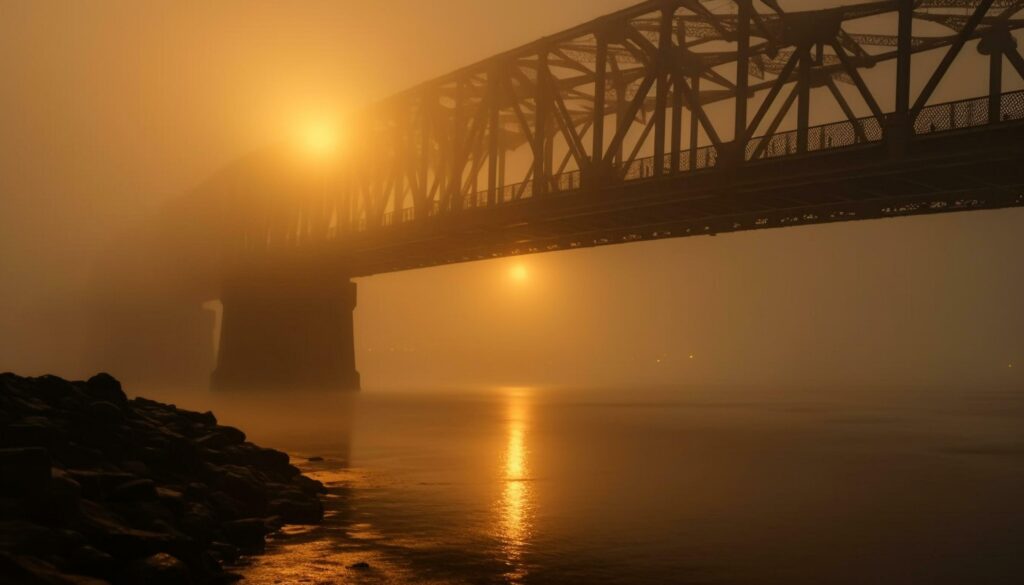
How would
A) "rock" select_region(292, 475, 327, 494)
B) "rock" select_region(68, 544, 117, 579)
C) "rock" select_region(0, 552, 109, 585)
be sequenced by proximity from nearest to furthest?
1. "rock" select_region(0, 552, 109, 585)
2. "rock" select_region(68, 544, 117, 579)
3. "rock" select_region(292, 475, 327, 494)

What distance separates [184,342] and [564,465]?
4687 inches

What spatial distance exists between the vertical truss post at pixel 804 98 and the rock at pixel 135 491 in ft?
114

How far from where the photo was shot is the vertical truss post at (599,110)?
57.9 m

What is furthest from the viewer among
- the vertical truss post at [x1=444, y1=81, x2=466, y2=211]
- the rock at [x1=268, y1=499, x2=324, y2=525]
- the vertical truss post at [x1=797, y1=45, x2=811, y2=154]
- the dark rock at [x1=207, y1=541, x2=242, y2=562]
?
the vertical truss post at [x1=444, y1=81, x2=466, y2=211]

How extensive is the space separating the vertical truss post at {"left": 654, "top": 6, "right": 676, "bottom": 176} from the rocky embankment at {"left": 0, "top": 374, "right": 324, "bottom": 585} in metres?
28.5

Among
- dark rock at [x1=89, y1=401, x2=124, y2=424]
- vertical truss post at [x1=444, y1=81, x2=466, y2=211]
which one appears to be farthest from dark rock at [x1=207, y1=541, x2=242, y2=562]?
vertical truss post at [x1=444, y1=81, x2=466, y2=211]

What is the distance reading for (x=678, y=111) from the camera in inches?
2197

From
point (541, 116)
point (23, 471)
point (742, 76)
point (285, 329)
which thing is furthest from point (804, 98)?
point (285, 329)

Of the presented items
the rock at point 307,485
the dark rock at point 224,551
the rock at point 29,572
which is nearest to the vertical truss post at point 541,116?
the rock at point 307,485

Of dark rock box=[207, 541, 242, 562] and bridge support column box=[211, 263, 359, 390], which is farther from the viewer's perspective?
bridge support column box=[211, 263, 359, 390]

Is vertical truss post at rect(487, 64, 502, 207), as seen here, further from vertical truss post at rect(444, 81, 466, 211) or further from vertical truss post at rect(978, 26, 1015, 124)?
vertical truss post at rect(978, 26, 1015, 124)

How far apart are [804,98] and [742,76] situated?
9.87 ft

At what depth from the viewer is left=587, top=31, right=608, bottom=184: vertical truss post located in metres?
57.9

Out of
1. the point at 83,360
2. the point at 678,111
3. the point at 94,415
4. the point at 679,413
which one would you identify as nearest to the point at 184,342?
the point at 83,360
